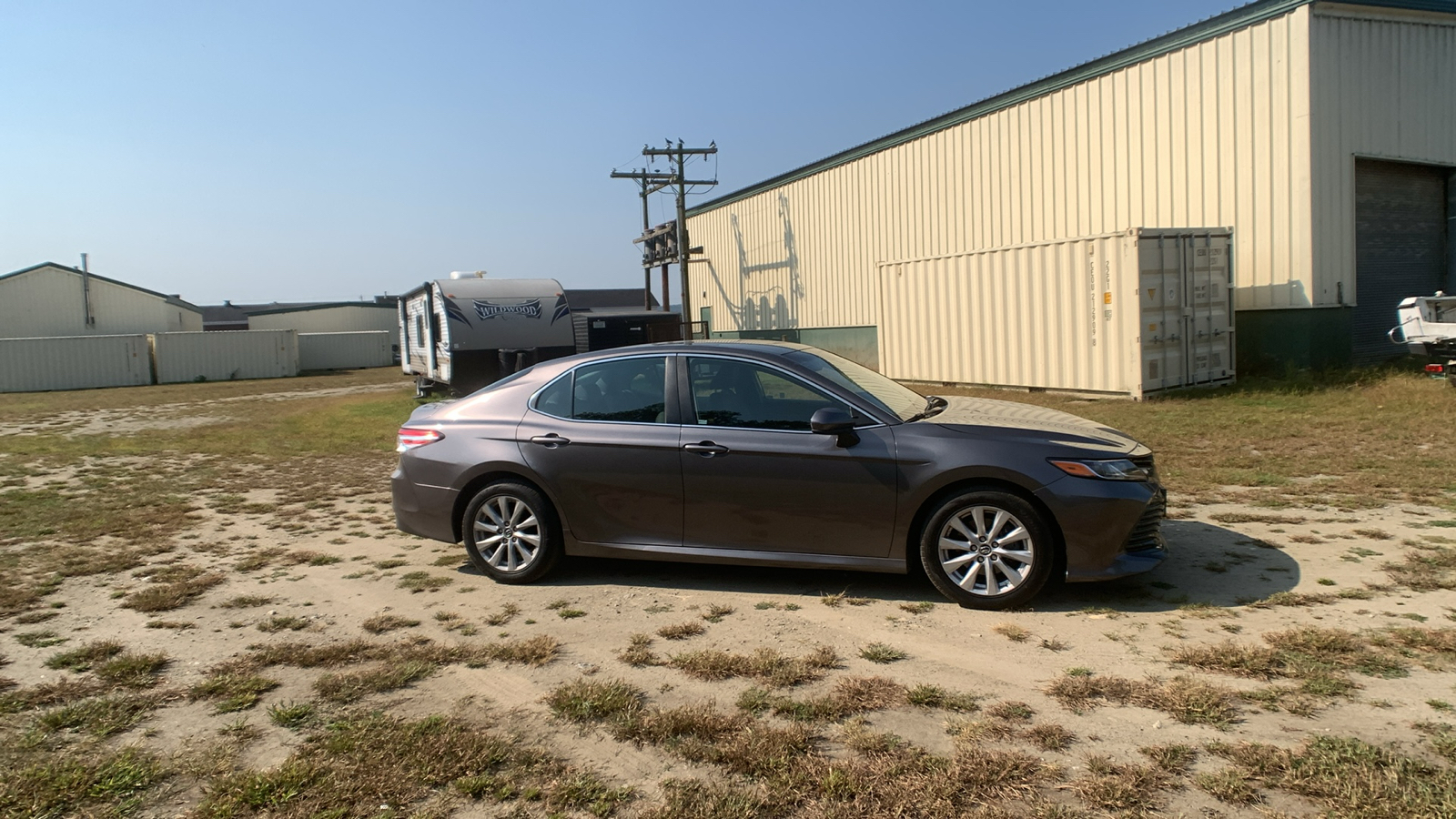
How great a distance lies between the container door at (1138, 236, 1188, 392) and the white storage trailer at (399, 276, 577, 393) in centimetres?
1246

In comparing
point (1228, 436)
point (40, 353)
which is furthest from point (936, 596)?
point (40, 353)

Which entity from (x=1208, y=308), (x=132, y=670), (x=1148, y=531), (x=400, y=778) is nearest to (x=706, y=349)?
(x=1148, y=531)

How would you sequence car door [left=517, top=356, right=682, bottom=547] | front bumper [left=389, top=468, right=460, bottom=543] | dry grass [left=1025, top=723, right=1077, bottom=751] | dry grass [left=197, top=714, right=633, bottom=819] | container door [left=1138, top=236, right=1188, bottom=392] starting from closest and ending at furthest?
dry grass [left=197, top=714, right=633, bottom=819] → dry grass [left=1025, top=723, right=1077, bottom=751] → car door [left=517, top=356, right=682, bottom=547] → front bumper [left=389, top=468, right=460, bottom=543] → container door [left=1138, top=236, right=1188, bottom=392]

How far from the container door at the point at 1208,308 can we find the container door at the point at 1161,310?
158 mm

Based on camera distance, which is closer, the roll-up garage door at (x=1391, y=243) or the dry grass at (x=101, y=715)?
the dry grass at (x=101, y=715)

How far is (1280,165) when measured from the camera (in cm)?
1449

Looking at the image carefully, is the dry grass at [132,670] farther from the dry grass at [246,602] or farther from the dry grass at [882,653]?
the dry grass at [882,653]

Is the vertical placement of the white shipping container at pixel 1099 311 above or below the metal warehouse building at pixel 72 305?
below

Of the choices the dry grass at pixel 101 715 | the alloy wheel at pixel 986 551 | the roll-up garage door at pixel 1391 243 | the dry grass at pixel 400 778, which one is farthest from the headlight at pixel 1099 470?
the roll-up garage door at pixel 1391 243

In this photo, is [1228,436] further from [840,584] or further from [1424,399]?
[840,584]

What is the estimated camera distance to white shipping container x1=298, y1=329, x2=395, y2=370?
47312mm

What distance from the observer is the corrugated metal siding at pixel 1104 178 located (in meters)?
14.6

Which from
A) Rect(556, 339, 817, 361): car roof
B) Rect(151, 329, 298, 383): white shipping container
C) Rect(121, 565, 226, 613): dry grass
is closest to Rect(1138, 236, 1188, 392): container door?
Rect(556, 339, 817, 361): car roof

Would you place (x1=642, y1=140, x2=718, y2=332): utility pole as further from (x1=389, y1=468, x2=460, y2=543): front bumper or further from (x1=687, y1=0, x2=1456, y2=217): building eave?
(x1=389, y1=468, x2=460, y2=543): front bumper
